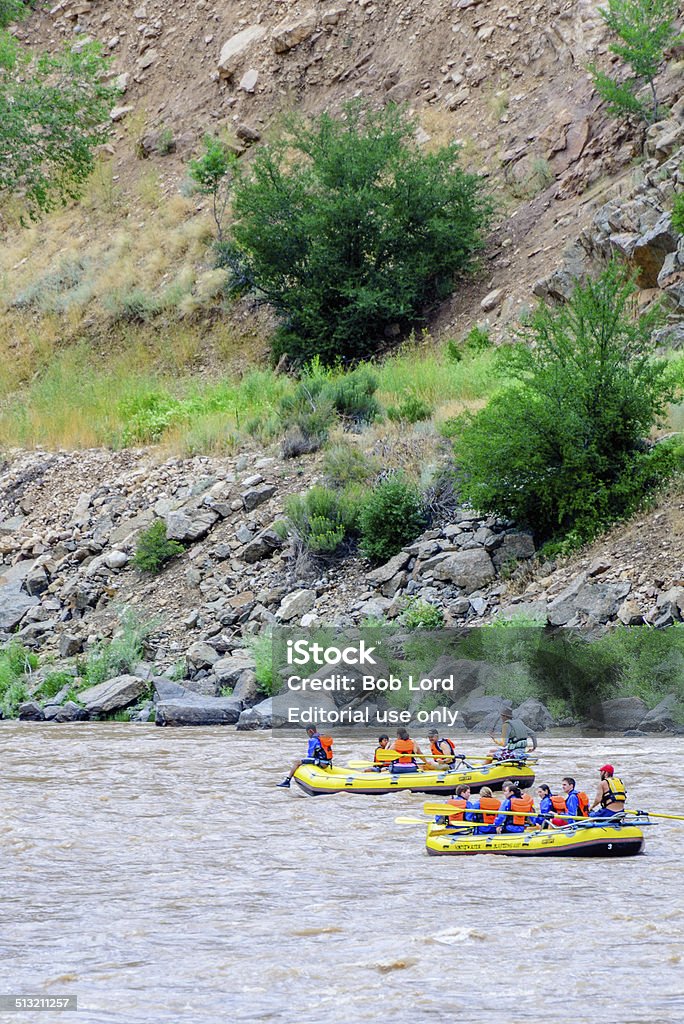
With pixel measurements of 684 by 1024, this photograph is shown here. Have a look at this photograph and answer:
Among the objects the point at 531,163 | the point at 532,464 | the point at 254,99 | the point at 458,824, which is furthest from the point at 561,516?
the point at 254,99

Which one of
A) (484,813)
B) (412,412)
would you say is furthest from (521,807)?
(412,412)

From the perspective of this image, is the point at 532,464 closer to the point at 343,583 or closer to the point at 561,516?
the point at 561,516

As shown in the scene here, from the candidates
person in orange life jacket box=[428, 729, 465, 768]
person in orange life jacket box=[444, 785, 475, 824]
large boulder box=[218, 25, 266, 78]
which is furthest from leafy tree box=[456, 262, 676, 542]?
large boulder box=[218, 25, 266, 78]

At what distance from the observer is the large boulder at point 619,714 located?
17172mm

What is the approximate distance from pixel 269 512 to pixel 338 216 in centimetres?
1132

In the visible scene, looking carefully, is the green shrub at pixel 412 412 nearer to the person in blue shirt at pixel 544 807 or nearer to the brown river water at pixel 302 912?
the brown river water at pixel 302 912

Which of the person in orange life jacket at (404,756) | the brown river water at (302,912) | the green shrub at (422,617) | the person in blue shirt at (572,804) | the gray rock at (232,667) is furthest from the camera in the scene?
the gray rock at (232,667)

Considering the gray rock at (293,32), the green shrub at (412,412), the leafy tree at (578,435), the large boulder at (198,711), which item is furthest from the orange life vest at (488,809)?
the gray rock at (293,32)

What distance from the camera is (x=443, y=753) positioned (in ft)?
46.0

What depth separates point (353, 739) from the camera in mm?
17391

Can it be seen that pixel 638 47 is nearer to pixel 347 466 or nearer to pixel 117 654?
pixel 347 466

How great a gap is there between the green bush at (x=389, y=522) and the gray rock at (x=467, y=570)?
131 centimetres

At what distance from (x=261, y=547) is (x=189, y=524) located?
74.5 inches

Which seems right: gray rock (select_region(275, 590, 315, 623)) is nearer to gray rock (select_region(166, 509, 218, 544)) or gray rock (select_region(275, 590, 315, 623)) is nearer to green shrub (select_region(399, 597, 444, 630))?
green shrub (select_region(399, 597, 444, 630))
